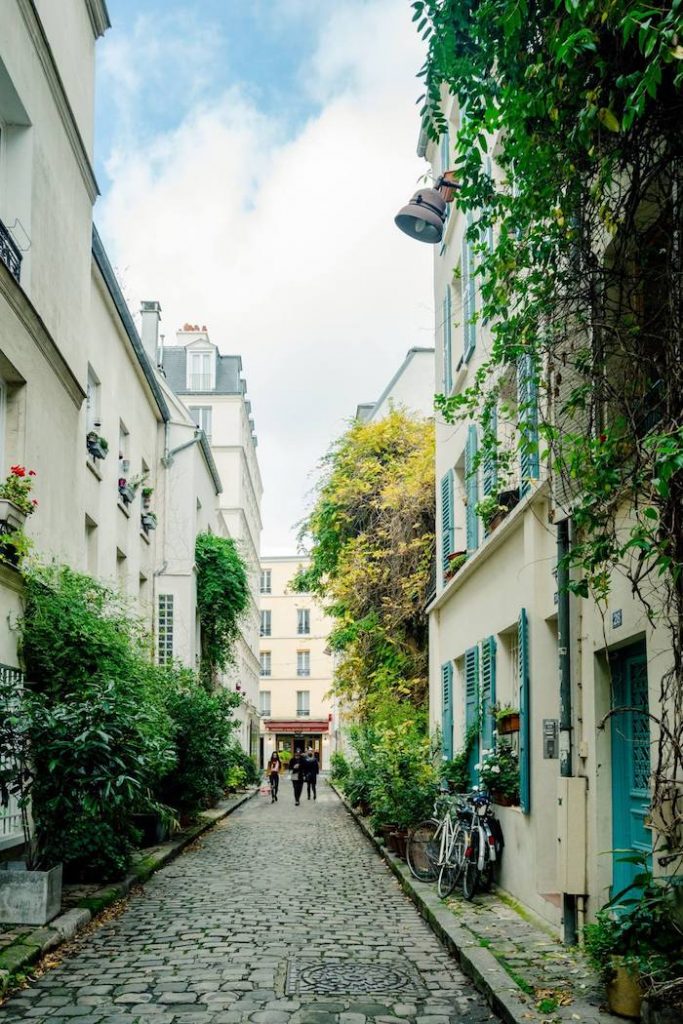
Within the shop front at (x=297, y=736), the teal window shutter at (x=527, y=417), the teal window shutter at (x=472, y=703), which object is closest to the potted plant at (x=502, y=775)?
the teal window shutter at (x=472, y=703)

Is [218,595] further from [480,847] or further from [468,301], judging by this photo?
[480,847]

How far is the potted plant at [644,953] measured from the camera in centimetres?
569

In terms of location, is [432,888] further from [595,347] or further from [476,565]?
[595,347]

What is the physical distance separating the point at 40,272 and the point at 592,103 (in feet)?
28.4

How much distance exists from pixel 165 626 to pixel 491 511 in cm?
1609

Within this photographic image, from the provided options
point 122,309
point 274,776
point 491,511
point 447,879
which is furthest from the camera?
point 274,776

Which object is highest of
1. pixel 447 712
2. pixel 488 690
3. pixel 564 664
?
pixel 564 664

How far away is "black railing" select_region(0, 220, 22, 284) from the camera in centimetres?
1147

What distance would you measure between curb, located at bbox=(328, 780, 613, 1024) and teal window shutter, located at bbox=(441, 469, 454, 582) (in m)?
6.01

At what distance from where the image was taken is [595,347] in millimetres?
7105

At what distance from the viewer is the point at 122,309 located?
1927 cm

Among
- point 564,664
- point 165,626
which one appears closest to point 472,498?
point 564,664

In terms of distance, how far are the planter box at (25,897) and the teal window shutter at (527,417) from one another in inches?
207

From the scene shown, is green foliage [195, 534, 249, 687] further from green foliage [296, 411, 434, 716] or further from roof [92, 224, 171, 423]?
roof [92, 224, 171, 423]
